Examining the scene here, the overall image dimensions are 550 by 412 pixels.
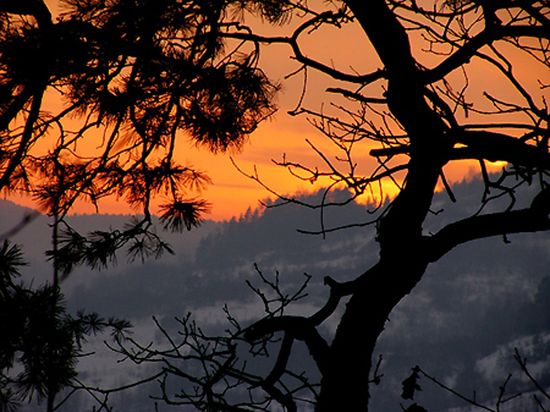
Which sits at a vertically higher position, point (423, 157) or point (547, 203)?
point (423, 157)

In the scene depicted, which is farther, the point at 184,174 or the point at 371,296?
the point at 184,174

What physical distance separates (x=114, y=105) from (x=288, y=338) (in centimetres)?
187

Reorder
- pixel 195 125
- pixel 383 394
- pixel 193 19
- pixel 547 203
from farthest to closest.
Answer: pixel 383 394 → pixel 195 125 → pixel 193 19 → pixel 547 203

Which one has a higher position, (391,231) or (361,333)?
(391,231)

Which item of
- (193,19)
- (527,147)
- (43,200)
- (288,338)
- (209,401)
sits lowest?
(209,401)

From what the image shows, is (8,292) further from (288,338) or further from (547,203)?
(547,203)

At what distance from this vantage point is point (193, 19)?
4055 mm

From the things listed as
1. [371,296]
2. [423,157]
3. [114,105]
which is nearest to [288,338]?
[371,296]

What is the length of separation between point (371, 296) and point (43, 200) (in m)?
2.16

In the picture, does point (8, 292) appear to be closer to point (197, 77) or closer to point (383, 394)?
point (197, 77)

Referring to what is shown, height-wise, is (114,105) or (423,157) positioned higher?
(114,105)

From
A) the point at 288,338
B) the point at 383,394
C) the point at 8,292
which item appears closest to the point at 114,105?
the point at 8,292

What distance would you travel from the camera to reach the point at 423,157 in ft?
10.0

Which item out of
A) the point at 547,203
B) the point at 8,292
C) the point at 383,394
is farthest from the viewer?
the point at 383,394
